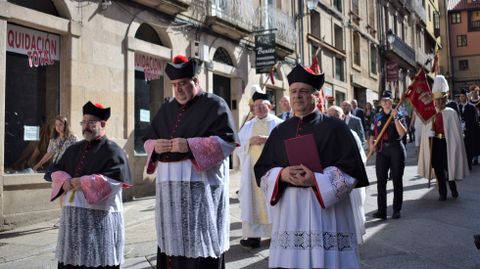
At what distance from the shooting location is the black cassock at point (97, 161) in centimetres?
430

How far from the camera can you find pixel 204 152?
3.76 m

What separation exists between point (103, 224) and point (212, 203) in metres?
1.11

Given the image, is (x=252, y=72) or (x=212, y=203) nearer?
(x=212, y=203)

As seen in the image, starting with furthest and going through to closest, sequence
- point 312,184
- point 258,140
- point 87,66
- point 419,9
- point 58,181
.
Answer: point 419,9 < point 87,66 < point 258,140 < point 58,181 < point 312,184

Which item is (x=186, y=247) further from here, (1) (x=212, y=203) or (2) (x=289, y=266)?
(2) (x=289, y=266)

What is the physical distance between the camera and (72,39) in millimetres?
9242

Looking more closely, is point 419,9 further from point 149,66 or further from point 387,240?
point 387,240

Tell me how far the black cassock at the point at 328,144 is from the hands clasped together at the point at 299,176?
12 cm

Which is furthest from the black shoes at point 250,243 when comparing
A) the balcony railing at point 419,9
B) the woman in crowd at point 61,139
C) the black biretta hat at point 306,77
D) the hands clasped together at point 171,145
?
the balcony railing at point 419,9

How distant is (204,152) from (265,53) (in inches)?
458

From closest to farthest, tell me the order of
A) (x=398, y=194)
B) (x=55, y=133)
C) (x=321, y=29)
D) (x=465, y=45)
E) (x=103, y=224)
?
(x=103, y=224), (x=398, y=194), (x=55, y=133), (x=321, y=29), (x=465, y=45)

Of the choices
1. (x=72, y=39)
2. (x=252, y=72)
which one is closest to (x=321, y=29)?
(x=252, y=72)

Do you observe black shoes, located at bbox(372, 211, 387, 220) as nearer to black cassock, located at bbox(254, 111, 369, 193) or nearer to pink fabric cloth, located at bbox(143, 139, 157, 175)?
black cassock, located at bbox(254, 111, 369, 193)

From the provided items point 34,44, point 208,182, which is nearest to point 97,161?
point 208,182
